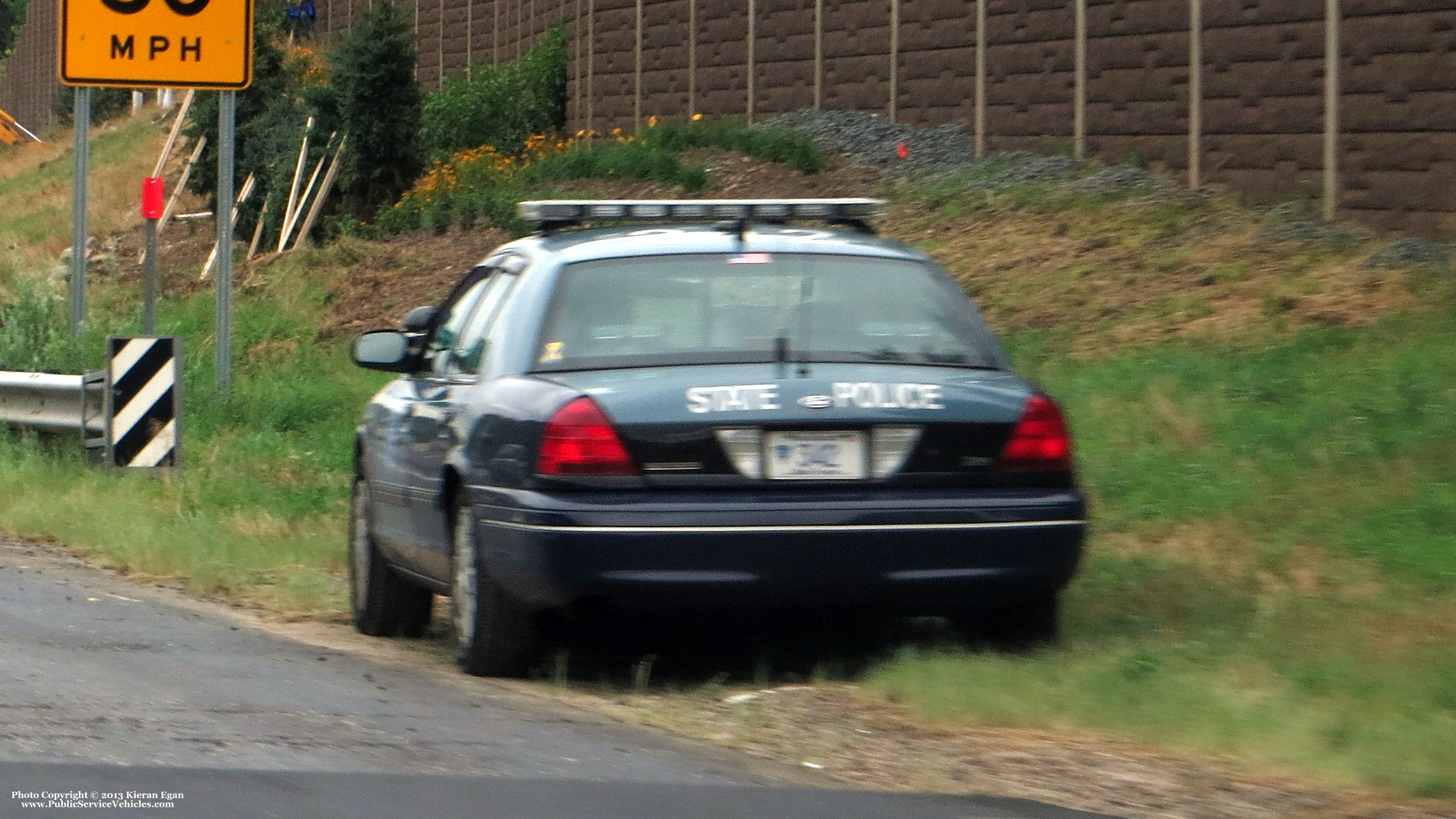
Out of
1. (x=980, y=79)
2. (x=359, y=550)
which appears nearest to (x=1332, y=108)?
(x=980, y=79)

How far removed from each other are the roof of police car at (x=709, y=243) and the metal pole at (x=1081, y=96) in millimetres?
11383

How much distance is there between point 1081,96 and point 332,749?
14.1 meters

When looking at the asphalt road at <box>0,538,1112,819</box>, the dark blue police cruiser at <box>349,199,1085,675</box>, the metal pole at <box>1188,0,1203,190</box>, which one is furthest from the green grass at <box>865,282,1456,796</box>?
the metal pole at <box>1188,0,1203,190</box>

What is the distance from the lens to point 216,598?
910 cm

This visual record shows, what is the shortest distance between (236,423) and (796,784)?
11.1 metres

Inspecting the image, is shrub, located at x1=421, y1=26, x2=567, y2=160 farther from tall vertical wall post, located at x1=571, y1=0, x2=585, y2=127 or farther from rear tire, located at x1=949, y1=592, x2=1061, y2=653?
rear tire, located at x1=949, y1=592, x2=1061, y2=653

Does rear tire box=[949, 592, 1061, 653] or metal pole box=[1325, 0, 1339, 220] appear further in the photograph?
metal pole box=[1325, 0, 1339, 220]

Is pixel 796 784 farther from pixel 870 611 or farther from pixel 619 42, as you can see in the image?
pixel 619 42

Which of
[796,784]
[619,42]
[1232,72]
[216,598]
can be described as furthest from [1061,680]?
[619,42]

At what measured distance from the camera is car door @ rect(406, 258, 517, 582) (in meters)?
7.14

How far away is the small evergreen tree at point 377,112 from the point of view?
1147 inches

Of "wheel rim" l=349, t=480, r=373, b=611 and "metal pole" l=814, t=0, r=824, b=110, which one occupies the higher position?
"metal pole" l=814, t=0, r=824, b=110

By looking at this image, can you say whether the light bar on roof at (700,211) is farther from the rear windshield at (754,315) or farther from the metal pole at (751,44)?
the metal pole at (751,44)

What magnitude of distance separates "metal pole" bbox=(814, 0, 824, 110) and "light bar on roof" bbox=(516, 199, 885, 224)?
15.3m
